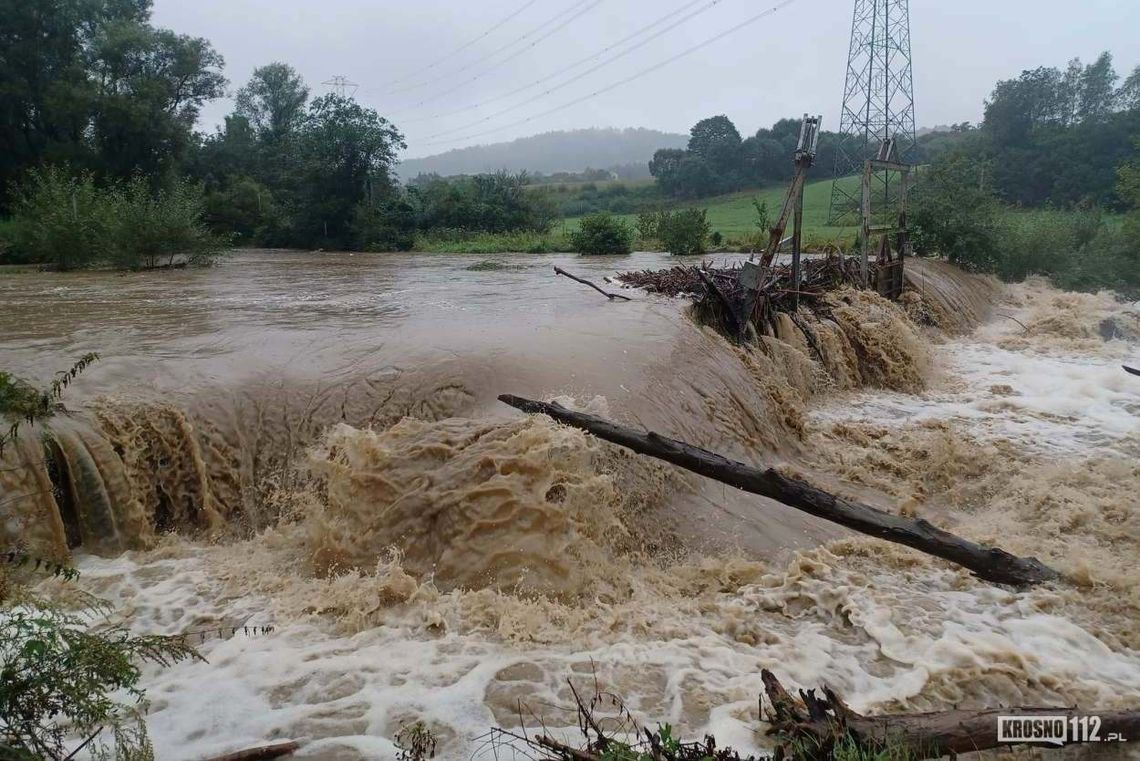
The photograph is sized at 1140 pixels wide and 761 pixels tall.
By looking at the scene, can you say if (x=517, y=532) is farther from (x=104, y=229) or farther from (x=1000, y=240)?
(x=1000, y=240)

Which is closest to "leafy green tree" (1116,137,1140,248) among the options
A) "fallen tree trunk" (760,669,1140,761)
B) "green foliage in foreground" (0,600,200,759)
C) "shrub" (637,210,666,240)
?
"shrub" (637,210,666,240)

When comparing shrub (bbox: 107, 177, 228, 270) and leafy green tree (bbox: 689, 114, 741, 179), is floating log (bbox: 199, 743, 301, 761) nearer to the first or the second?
shrub (bbox: 107, 177, 228, 270)

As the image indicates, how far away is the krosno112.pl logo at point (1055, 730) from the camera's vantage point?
289cm

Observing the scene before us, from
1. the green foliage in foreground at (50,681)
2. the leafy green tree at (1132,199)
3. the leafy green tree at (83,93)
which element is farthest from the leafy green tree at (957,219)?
the leafy green tree at (83,93)

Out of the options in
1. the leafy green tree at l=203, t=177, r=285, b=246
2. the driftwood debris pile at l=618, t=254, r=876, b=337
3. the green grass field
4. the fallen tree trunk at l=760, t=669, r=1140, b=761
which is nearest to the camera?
the fallen tree trunk at l=760, t=669, r=1140, b=761

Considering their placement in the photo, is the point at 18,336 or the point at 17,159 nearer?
the point at 18,336

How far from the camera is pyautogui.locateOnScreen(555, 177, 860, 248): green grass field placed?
2727 centimetres

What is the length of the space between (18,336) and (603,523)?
6787 mm

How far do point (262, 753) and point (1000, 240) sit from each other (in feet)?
67.6

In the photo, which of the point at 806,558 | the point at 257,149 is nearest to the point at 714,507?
the point at 806,558

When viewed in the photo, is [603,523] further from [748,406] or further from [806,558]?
[748,406]

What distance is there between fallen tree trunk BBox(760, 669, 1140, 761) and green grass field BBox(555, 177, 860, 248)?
2101 centimetres

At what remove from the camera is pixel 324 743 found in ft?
10.5

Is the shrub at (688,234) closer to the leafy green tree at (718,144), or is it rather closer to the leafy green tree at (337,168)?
the leafy green tree at (337,168)
